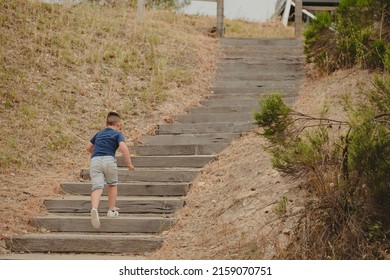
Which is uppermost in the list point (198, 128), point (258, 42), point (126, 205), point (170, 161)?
point (258, 42)

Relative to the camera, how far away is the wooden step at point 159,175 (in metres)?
10.3

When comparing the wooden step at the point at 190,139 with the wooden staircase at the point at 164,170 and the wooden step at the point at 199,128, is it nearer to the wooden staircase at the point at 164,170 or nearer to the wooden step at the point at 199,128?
the wooden staircase at the point at 164,170

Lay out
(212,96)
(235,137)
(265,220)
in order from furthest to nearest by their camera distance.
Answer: (212,96)
(235,137)
(265,220)

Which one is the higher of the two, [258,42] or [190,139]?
[258,42]

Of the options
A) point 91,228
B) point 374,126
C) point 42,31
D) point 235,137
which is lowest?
point 91,228

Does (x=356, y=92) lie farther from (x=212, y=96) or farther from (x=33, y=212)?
(x=33, y=212)

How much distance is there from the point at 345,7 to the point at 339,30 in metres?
0.43

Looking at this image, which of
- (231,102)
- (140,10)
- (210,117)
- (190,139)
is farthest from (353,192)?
(140,10)

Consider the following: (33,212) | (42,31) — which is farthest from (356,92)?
(42,31)

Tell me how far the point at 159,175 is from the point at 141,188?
0.52m

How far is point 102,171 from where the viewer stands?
8656 mm

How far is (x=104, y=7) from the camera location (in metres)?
19.3

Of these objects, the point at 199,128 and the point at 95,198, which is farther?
the point at 199,128

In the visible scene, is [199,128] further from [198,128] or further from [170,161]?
[170,161]
